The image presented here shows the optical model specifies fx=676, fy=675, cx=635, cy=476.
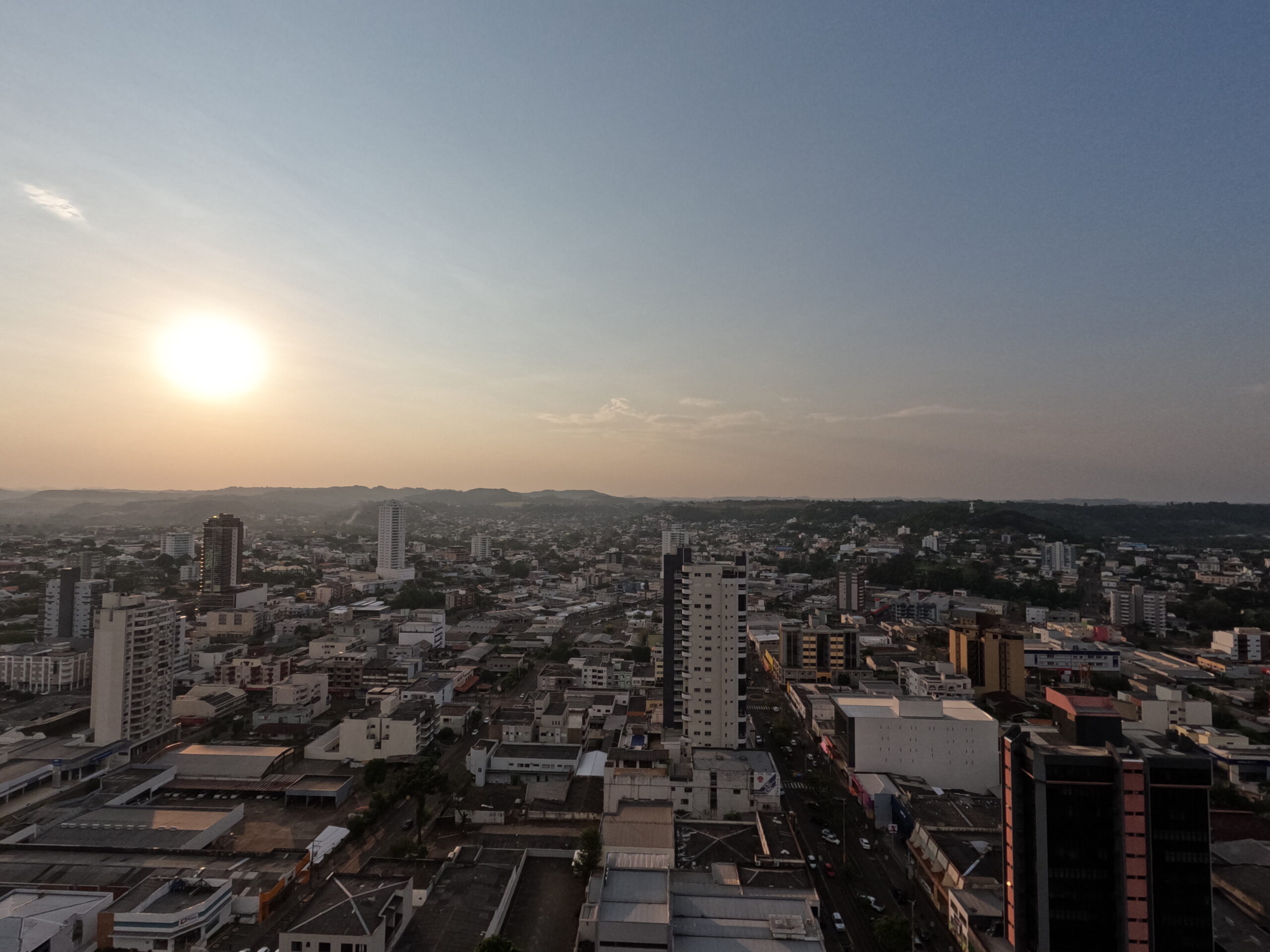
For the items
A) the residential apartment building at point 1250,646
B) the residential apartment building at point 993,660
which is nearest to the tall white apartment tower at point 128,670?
the residential apartment building at point 993,660

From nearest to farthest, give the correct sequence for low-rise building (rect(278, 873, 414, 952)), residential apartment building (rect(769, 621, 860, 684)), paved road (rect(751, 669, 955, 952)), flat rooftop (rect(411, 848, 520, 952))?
low-rise building (rect(278, 873, 414, 952)), flat rooftop (rect(411, 848, 520, 952)), paved road (rect(751, 669, 955, 952)), residential apartment building (rect(769, 621, 860, 684))

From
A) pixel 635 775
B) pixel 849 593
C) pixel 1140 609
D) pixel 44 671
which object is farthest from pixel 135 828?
pixel 1140 609

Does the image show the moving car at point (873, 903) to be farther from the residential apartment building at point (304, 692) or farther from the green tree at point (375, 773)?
the residential apartment building at point (304, 692)

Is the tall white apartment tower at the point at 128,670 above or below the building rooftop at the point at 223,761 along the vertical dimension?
above

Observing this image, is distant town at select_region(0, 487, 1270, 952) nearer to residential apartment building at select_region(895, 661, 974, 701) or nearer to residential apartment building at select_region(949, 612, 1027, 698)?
residential apartment building at select_region(949, 612, 1027, 698)

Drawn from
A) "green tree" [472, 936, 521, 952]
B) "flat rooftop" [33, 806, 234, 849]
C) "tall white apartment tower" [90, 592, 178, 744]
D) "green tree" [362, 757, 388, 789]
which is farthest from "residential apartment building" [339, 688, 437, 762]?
"green tree" [472, 936, 521, 952]

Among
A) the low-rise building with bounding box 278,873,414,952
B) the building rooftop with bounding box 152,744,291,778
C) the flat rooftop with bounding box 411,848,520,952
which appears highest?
the low-rise building with bounding box 278,873,414,952

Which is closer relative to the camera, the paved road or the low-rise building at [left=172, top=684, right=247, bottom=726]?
the paved road
